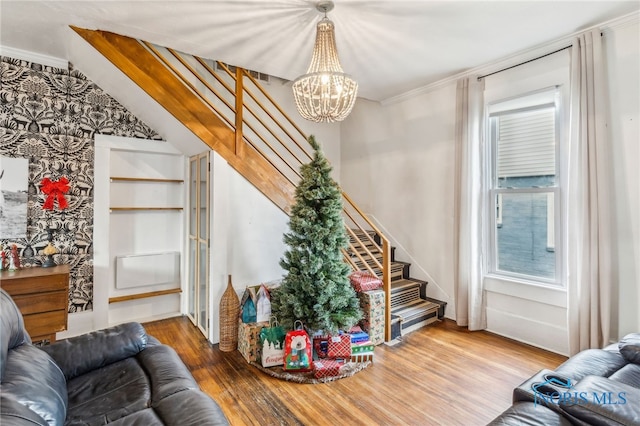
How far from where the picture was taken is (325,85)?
2.20m

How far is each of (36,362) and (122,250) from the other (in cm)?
245

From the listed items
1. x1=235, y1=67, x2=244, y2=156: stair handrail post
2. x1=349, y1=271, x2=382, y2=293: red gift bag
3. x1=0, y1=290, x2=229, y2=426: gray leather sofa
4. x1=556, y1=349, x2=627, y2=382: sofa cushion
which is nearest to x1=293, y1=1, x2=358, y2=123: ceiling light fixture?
x1=235, y1=67, x2=244, y2=156: stair handrail post

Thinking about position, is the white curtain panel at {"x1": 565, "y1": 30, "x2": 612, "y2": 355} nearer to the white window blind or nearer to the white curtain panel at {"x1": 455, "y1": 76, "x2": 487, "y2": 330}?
the white window blind

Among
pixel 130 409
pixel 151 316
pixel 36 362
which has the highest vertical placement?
pixel 36 362

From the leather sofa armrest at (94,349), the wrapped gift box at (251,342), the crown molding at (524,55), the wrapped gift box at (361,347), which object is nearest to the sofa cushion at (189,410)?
the leather sofa armrest at (94,349)

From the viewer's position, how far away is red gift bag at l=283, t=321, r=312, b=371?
278 cm

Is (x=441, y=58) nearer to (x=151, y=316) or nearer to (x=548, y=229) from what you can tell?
(x=548, y=229)

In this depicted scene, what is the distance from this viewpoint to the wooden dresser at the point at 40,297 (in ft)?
9.25

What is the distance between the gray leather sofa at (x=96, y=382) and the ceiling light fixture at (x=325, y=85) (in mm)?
1923

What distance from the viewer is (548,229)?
3.33 meters

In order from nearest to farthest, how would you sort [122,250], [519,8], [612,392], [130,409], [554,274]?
[612,392]
[130,409]
[519,8]
[554,274]
[122,250]

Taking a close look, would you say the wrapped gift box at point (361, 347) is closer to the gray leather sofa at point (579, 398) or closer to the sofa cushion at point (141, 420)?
the gray leather sofa at point (579, 398)

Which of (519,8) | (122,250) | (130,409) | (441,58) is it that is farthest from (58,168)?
(519,8)

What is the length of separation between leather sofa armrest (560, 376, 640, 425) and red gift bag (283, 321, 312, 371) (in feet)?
6.20
